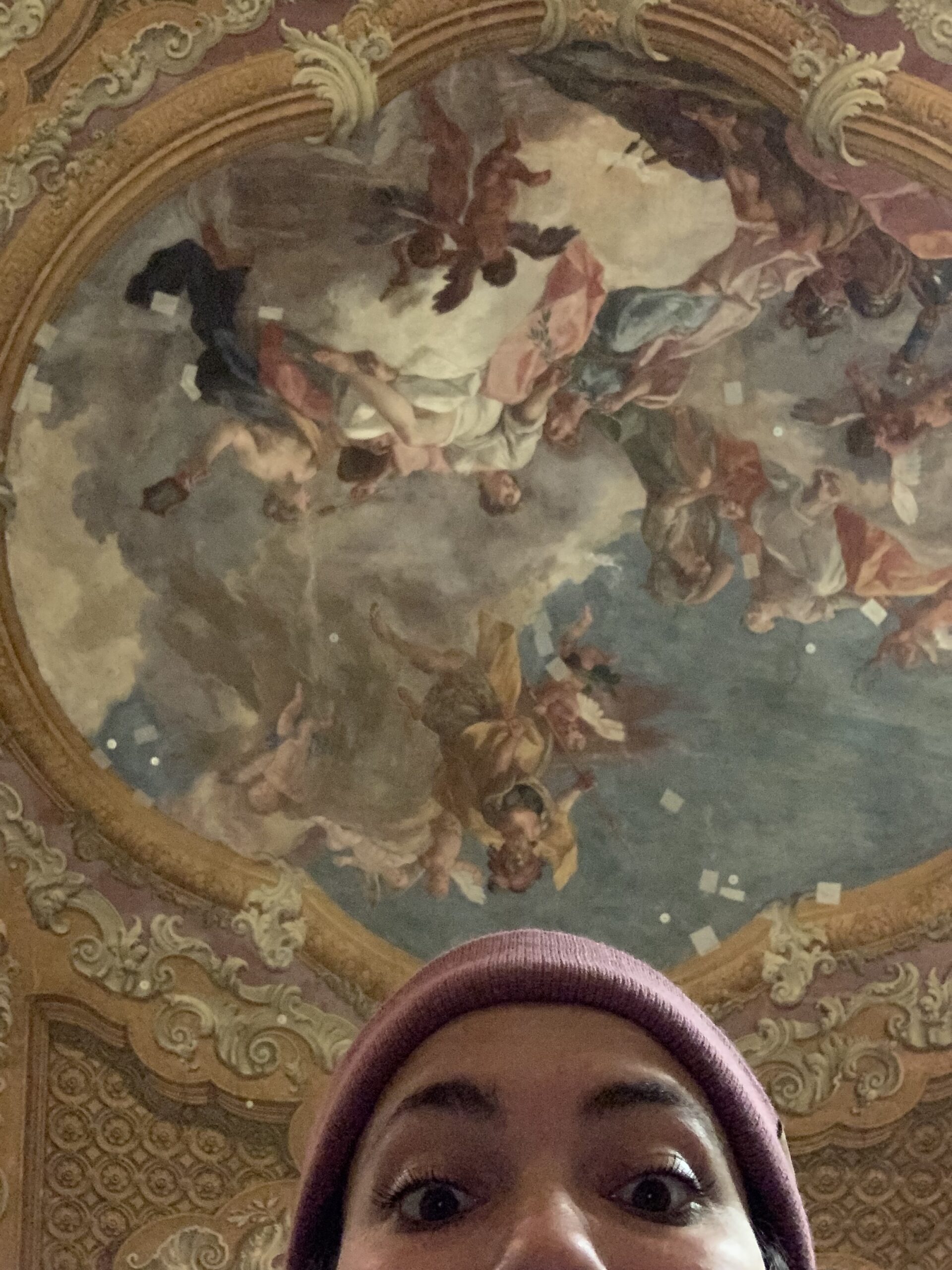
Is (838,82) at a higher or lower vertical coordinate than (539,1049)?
higher

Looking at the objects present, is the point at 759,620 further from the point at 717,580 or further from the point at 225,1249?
the point at 225,1249

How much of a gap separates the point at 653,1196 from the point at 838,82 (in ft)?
20.1

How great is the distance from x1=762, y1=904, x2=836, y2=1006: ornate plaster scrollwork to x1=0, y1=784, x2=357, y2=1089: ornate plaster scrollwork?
204 cm

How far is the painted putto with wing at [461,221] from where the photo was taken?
731cm

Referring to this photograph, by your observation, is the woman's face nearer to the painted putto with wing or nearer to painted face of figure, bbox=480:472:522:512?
the painted putto with wing

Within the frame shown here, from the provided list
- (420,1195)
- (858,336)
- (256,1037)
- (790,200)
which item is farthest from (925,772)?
(420,1195)

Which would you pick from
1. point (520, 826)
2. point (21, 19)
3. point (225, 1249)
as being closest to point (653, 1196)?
point (225, 1249)

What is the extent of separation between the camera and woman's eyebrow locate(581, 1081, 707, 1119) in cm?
164

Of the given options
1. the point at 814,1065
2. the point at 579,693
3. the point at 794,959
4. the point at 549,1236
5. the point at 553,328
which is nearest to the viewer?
the point at 549,1236

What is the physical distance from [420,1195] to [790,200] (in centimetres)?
645

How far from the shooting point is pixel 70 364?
7.34 meters

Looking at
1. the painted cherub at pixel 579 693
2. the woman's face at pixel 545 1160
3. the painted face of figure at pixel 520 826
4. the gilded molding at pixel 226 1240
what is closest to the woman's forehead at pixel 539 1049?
the woman's face at pixel 545 1160

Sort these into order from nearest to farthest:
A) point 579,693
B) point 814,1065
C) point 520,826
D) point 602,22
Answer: point 602,22, point 814,1065, point 520,826, point 579,693

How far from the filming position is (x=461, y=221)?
7.43m
